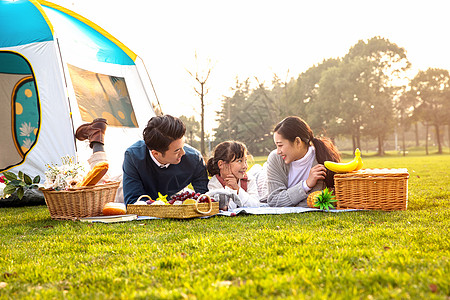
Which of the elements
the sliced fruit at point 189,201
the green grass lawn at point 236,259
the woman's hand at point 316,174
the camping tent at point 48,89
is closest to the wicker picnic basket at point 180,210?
the sliced fruit at point 189,201

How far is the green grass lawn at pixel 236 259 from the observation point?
1831 mm

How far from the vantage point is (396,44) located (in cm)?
3262

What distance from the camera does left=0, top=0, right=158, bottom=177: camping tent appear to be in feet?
18.7

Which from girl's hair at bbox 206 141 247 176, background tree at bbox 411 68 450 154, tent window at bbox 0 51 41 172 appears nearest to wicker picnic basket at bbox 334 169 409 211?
girl's hair at bbox 206 141 247 176

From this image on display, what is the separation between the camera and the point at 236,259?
2334 mm

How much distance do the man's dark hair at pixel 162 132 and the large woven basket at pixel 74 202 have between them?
721 mm

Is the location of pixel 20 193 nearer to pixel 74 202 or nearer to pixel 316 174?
pixel 74 202

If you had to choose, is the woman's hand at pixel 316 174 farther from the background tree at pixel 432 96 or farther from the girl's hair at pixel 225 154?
the background tree at pixel 432 96

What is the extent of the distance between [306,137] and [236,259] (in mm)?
2433

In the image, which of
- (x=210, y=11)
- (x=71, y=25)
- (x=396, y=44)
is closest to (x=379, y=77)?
(x=396, y=44)

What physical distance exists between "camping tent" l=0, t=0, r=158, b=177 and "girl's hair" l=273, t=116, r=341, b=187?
2815mm

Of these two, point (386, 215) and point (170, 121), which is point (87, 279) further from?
point (386, 215)

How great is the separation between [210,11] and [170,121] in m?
14.4

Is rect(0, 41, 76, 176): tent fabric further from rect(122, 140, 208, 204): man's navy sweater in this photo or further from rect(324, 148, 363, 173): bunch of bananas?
rect(324, 148, 363, 173): bunch of bananas
